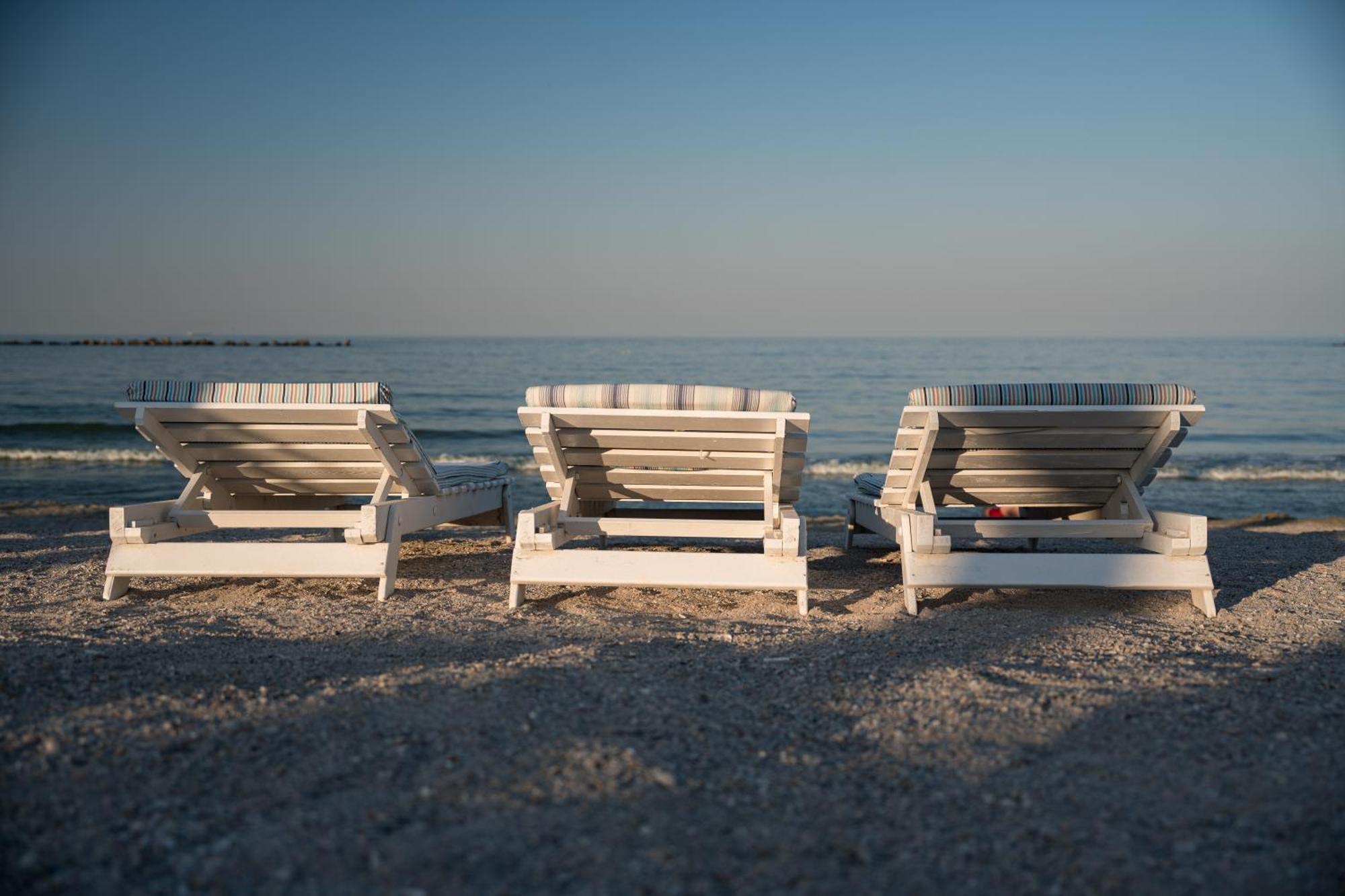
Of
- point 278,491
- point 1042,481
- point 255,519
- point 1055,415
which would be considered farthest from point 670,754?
point 278,491

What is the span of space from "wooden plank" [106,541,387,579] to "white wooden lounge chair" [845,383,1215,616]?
3276mm

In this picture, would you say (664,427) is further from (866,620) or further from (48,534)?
(48,534)

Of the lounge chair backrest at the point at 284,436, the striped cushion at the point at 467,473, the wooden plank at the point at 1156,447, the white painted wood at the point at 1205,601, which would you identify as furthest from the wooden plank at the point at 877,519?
the lounge chair backrest at the point at 284,436

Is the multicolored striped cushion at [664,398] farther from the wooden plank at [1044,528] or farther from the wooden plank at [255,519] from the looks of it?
the wooden plank at [255,519]

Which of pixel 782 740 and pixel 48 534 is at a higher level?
pixel 782 740

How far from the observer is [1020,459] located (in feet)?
20.1

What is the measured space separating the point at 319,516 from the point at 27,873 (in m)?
4.36

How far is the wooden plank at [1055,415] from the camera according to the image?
5625 mm

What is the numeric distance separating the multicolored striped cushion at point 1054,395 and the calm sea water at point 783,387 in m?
7.06

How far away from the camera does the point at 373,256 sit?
46688 mm

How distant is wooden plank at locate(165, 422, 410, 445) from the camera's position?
242 inches

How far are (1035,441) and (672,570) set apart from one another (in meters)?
2.40

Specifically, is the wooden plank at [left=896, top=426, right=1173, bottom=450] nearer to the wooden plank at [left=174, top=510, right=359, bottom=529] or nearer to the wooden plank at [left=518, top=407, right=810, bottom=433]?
the wooden plank at [left=518, top=407, right=810, bottom=433]

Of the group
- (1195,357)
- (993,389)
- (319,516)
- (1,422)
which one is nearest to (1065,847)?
(993,389)
